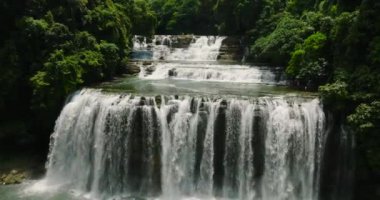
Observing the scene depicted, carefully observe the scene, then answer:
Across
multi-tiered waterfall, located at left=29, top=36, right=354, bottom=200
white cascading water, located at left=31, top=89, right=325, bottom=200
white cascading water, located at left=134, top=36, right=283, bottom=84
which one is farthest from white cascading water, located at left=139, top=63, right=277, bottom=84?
white cascading water, located at left=31, top=89, right=325, bottom=200

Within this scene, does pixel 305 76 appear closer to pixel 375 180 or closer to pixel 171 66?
pixel 375 180

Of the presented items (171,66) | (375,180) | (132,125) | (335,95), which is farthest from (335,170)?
(171,66)

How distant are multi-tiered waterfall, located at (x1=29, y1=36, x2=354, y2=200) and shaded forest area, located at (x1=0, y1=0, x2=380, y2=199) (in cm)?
153

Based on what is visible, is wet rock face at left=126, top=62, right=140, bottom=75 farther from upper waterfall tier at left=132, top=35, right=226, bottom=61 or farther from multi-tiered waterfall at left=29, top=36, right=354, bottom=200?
multi-tiered waterfall at left=29, top=36, right=354, bottom=200

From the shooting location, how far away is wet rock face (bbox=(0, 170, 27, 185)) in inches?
738

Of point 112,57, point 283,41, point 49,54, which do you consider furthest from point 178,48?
point 49,54

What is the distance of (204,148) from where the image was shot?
56.5 feet

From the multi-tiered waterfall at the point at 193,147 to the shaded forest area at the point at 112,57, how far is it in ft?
5.02

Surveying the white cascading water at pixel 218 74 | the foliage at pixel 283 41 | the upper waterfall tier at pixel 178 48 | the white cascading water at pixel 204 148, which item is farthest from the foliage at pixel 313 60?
the upper waterfall tier at pixel 178 48

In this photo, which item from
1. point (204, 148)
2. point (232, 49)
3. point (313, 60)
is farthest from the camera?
point (232, 49)

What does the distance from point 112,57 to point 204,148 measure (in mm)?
9380

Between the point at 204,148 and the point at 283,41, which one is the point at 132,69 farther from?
the point at 204,148

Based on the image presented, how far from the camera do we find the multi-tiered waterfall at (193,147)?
16.6 meters

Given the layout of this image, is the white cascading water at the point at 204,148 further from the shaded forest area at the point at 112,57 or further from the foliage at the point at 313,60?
the foliage at the point at 313,60
